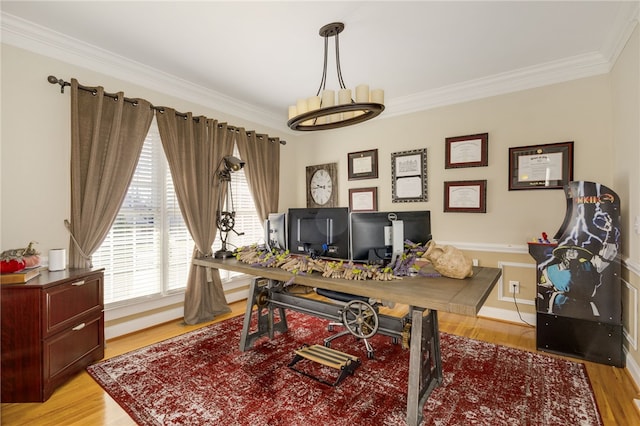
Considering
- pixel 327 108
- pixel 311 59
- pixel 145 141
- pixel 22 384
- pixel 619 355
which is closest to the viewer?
pixel 22 384

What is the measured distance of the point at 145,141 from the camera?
10.8 ft

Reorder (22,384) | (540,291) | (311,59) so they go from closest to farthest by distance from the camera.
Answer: (22,384) < (540,291) < (311,59)

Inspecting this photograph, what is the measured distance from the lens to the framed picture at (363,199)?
4.42 meters

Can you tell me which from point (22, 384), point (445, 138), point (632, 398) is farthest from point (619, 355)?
point (22, 384)

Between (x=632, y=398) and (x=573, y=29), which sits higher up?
(x=573, y=29)

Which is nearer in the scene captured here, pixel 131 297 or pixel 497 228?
pixel 131 297

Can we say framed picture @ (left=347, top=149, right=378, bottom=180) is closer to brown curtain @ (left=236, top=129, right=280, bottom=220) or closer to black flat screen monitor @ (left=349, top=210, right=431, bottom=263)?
brown curtain @ (left=236, top=129, right=280, bottom=220)

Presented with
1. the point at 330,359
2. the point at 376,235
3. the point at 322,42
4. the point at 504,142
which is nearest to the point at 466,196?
the point at 504,142

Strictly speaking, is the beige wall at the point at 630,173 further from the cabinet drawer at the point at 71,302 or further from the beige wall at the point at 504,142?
the cabinet drawer at the point at 71,302

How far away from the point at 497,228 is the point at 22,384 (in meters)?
4.46

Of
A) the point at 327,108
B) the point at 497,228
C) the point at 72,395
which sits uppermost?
the point at 327,108

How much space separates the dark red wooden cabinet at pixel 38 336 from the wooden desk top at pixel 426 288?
1493mm

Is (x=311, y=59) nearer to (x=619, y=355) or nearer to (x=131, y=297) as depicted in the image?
(x=131, y=297)

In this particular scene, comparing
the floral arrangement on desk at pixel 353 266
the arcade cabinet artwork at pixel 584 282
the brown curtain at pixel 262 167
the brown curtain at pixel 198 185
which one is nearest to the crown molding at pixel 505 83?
the arcade cabinet artwork at pixel 584 282
